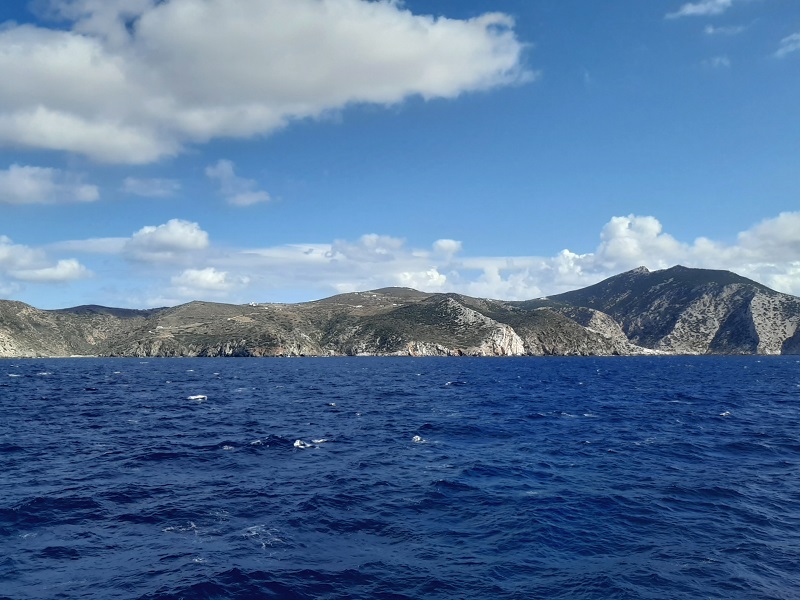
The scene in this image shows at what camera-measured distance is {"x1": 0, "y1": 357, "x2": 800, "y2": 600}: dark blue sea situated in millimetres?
23797

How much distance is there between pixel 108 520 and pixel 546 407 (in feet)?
220

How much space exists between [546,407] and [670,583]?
61.5 meters

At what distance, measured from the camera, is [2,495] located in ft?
118

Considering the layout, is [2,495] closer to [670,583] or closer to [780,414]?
[670,583]

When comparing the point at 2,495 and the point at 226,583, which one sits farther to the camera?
the point at 2,495

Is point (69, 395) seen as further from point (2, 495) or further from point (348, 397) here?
point (2, 495)

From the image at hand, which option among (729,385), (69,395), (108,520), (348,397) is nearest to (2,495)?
(108,520)

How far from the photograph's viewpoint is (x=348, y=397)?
100 meters

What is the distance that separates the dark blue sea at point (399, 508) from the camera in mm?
23797

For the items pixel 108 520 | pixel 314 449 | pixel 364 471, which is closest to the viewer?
pixel 108 520

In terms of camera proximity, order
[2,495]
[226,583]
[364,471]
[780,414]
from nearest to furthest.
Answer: [226,583]
[2,495]
[364,471]
[780,414]

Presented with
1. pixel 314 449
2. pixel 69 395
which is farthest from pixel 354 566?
pixel 69 395

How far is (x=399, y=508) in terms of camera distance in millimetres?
33656

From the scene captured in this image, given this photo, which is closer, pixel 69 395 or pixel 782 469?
pixel 782 469
